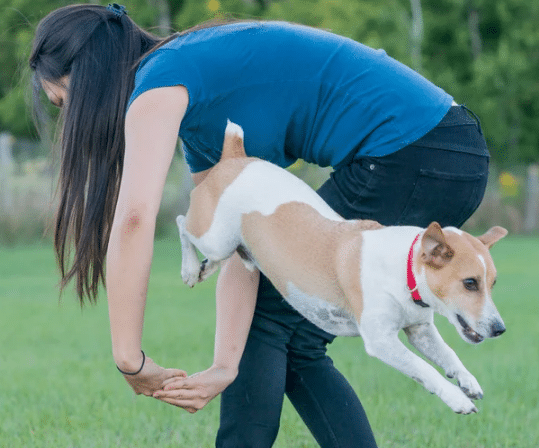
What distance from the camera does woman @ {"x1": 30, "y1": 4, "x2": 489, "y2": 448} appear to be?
249 cm

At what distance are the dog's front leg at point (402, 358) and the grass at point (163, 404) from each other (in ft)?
7.00

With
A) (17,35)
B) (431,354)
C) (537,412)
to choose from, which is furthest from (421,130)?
(17,35)

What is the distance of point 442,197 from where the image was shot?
2.67 metres

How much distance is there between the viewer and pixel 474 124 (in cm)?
273

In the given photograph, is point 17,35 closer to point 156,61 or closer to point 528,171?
point 528,171

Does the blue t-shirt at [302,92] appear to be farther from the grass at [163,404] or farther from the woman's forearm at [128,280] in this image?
the grass at [163,404]

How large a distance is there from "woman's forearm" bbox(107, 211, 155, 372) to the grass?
1811 mm

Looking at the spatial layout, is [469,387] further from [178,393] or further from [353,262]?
[178,393]

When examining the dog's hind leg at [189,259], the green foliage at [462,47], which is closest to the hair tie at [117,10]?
the dog's hind leg at [189,259]

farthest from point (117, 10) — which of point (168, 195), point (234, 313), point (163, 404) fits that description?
point (168, 195)

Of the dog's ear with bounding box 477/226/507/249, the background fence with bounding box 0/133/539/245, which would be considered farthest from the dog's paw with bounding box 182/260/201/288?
the background fence with bounding box 0/133/539/245

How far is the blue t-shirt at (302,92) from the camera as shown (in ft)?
8.45

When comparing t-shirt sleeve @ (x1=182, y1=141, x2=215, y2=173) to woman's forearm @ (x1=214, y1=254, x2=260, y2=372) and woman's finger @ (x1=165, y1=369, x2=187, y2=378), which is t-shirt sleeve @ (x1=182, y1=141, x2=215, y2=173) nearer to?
woman's forearm @ (x1=214, y1=254, x2=260, y2=372)

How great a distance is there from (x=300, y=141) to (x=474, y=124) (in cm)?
52
